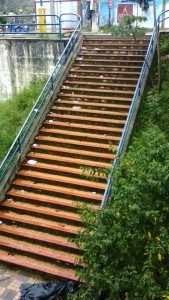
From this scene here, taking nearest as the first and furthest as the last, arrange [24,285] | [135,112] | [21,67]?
[24,285], [135,112], [21,67]

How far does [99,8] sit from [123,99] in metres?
7.58

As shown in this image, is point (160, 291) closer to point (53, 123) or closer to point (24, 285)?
point (24, 285)

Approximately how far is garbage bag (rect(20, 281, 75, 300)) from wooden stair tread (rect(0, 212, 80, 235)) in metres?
1.20

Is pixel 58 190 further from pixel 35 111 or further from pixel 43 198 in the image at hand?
pixel 35 111

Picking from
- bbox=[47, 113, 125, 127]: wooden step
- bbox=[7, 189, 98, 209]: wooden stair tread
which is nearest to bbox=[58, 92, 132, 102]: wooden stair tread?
bbox=[47, 113, 125, 127]: wooden step

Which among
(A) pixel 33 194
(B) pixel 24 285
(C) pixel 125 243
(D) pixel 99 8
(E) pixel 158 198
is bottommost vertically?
(B) pixel 24 285

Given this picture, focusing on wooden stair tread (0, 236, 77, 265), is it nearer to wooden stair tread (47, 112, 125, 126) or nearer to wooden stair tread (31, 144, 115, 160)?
wooden stair tread (31, 144, 115, 160)

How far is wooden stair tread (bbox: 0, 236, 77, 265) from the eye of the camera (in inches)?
278

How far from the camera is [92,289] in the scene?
500 centimetres

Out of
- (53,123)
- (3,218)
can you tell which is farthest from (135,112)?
(3,218)

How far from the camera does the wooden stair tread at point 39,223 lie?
7473 millimetres

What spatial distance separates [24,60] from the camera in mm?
12266

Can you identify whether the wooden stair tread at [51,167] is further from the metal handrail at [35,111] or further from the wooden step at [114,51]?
the wooden step at [114,51]

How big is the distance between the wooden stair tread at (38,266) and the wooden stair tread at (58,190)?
1504 mm
